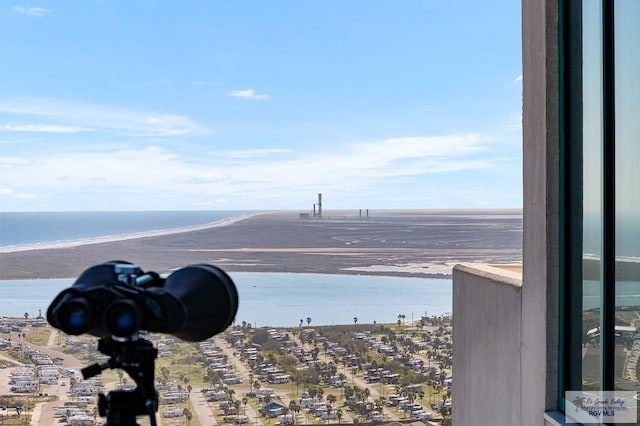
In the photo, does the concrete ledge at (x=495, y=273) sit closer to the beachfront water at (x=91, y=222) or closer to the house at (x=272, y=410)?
the house at (x=272, y=410)

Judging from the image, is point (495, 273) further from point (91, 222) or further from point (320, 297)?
point (91, 222)

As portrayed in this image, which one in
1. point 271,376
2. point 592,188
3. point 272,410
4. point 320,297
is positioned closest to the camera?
point 592,188

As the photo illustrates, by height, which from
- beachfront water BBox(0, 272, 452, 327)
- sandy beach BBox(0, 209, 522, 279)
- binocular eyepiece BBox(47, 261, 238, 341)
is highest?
binocular eyepiece BBox(47, 261, 238, 341)

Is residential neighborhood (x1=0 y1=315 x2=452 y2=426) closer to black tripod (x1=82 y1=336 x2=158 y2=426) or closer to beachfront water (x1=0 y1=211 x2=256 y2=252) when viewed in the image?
black tripod (x1=82 y1=336 x2=158 y2=426)

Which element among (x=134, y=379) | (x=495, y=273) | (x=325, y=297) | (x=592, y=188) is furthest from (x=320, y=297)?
(x=134, y=379)

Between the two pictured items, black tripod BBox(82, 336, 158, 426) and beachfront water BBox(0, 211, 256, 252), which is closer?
black tripod BBox(82, 336, 158, 426)

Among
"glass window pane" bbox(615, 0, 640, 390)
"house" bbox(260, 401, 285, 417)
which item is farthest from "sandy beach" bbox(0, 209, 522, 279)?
"glass window pane" bbox(615, 0, 640, 390)

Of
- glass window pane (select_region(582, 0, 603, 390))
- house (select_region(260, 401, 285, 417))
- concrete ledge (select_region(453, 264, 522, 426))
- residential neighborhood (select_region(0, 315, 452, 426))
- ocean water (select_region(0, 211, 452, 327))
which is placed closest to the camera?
glass window pane (select_region(582, 0, 603, 390))
